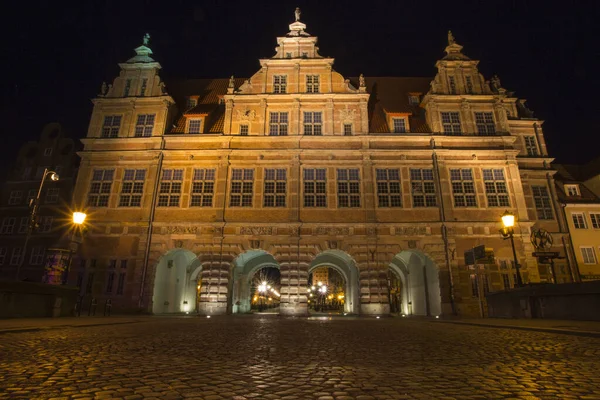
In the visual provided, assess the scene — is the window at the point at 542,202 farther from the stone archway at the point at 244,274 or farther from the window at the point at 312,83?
the stone archway at the point at 244,274

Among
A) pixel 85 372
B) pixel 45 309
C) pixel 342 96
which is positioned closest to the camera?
pixel 85 372

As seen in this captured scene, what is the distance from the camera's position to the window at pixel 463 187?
2488 cm

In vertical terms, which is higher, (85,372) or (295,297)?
(295,297)

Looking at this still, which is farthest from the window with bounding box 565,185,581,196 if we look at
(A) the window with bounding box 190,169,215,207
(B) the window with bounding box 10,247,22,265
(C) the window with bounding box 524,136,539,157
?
(B) the window with bounding box 10,247,22,265

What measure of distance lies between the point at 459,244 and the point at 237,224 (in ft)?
50.6

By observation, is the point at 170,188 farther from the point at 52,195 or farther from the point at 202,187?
the point at 52,195

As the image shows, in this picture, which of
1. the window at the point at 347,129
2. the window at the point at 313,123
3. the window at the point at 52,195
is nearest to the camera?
the window at the point at 347,129

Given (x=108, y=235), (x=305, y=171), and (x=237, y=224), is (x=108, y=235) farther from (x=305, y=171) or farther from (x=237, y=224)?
(x=305, y=171)

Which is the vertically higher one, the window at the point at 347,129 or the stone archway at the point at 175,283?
the window at the point at 347,129

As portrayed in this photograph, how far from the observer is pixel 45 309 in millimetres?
15031

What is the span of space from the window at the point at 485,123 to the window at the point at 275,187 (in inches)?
612

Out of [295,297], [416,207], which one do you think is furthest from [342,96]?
[295,297]

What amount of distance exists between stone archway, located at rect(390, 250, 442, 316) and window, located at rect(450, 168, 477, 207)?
15.7ft

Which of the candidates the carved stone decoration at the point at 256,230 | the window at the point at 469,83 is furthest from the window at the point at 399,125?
the carved stone decoration at the point at 256,230
